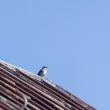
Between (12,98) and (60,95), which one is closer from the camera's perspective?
(12,98)

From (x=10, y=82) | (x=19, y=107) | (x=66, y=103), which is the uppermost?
(x=66, y=103)

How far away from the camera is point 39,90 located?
752 cm

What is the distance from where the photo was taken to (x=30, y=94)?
7094mm

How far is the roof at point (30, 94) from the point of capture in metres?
6.31

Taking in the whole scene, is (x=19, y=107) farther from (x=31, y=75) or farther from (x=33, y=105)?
(x=31, y=75)

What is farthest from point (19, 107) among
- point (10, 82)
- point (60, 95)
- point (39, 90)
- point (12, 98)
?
point (60, 95)

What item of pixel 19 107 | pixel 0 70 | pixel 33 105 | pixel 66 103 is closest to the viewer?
pixel 19 107

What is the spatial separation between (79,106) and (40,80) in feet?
2.23

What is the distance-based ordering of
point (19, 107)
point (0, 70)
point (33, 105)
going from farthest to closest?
1. point (0, 70)
2. point (33, 105)
3. point (19, 107)

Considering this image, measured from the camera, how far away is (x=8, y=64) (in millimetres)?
8031

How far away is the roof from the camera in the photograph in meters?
6.31

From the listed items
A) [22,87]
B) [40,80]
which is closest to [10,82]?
[22,87]

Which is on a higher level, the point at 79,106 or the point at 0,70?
the point at 79,106

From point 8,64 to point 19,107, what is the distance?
2.06 metres
